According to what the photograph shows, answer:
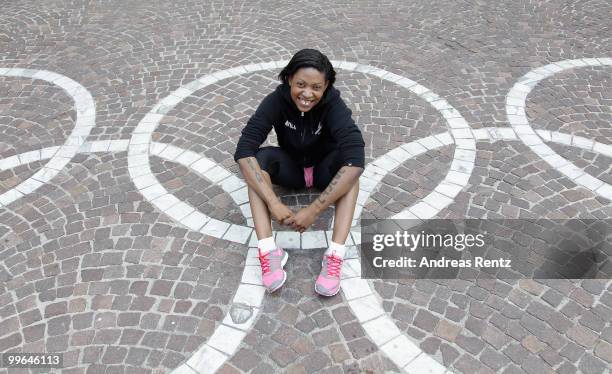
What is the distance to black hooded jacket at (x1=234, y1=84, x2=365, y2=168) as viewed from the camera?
471 cm

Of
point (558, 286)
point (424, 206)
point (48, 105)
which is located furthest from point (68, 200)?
point (558, 286)

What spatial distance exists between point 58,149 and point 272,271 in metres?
3.89

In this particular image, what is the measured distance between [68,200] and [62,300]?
5.16 ft

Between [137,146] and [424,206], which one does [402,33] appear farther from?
[137,146]

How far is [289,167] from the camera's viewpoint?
206 inches

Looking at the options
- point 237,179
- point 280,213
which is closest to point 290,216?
point 280,213

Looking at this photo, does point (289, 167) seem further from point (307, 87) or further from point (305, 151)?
point (307, 87)

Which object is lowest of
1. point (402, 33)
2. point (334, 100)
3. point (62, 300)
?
point (62, 300)

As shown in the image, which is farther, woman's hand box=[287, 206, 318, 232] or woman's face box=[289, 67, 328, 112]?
woman's hand box=[287, 206, 318, 232]

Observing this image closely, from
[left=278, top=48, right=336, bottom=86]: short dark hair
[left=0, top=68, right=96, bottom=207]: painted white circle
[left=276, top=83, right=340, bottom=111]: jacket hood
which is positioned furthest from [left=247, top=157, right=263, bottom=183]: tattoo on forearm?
[left=0, top=68, right=96, bottom=207]: painted white circle

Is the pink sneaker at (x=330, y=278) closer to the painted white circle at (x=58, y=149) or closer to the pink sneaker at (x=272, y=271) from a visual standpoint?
the pink sneaker at (x=272, y=271)

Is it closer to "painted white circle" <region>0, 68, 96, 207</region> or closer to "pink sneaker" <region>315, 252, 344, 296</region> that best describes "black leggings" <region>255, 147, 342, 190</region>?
"pink sneaker" <region>315, 252, 344, 296</region>

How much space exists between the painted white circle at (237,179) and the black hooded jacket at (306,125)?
0.99 metres

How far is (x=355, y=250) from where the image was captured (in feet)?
16.7
